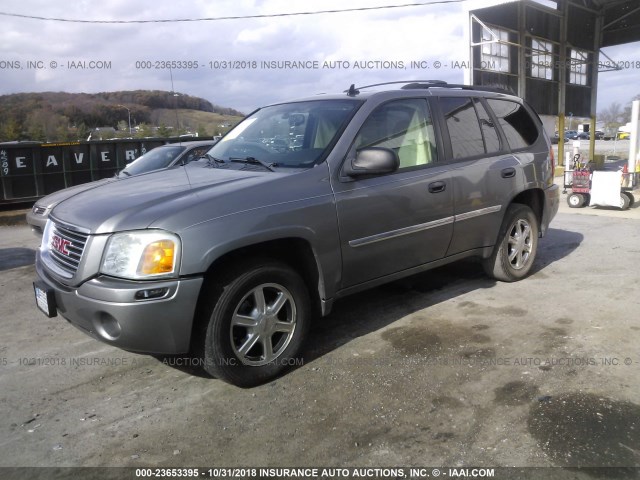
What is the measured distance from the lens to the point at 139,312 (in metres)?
2.93

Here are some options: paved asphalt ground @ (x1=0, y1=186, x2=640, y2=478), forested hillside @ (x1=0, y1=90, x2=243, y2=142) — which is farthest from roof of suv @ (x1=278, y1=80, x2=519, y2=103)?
forested hillside @ (x1=0, y1=90, x2=243, y2=142)

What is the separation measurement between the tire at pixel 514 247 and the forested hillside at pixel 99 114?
2029cm

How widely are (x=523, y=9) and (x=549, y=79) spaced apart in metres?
3.55

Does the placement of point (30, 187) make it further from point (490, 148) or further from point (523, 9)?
point (523, 9)

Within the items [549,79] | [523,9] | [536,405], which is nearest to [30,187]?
[536,405]

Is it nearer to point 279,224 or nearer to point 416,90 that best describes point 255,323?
point 279,224

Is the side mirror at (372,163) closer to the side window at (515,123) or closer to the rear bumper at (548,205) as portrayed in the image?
the side window at (515,123)

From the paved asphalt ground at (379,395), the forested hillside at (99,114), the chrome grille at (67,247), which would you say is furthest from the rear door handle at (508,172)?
the forested hillside at (99,114)

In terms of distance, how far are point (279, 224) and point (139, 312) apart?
0.96 m

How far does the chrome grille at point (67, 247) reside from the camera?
3.18 metres

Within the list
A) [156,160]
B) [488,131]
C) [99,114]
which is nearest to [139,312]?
[488,131]

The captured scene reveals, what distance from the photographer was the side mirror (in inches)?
143

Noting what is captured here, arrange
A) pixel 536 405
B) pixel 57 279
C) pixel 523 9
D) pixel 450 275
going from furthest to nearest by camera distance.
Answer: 1. pixel 523 9
2. pixel 450 275
3. pixel 57 279
4. pixel 536 405

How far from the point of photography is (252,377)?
338cm
